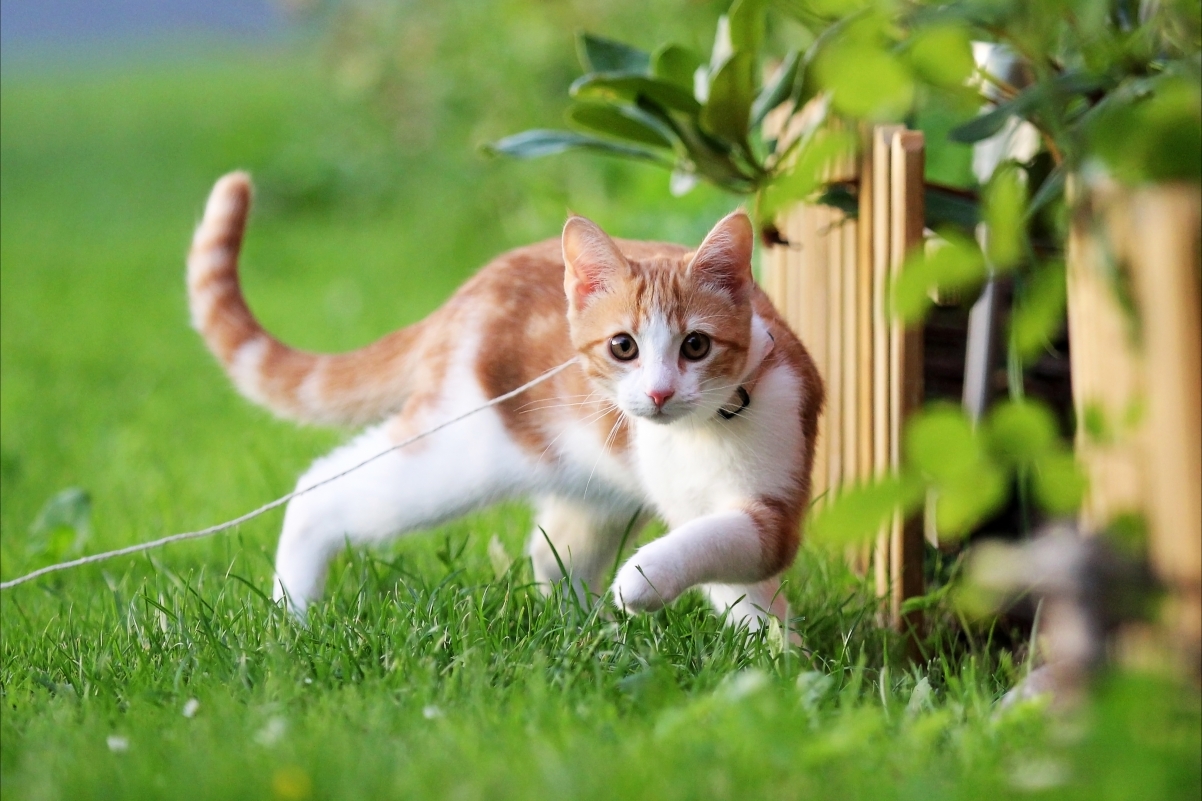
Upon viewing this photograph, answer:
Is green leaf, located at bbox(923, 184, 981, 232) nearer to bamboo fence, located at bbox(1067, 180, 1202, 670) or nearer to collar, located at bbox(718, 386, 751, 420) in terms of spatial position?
collar, located at bbox(718, 386, 751, 420)

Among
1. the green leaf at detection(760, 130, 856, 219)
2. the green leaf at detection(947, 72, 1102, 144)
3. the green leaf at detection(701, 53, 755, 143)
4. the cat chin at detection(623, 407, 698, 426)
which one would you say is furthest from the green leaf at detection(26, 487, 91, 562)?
the green leaf at detection(760, 130, 856, 219)

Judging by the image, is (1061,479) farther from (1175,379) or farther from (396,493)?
(396,493)

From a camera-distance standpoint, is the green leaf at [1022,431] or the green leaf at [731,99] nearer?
the green leaf at [1022,431]

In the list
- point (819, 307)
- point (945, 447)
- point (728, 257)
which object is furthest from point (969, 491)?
point (819, 307)

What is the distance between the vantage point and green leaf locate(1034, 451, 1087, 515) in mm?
1380

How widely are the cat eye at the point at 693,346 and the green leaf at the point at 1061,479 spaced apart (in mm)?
1081

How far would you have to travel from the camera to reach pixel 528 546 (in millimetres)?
3164

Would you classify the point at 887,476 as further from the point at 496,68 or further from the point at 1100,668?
the point at 496,68

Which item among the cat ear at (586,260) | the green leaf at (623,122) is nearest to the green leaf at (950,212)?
the green leaf at (623,122)

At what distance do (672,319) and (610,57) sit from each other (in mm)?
866

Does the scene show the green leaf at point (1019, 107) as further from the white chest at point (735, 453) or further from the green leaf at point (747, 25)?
the white chest at point (735, 453)

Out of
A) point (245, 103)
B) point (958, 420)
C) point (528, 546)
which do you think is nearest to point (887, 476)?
point (958, 420)

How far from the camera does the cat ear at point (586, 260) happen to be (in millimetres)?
2455

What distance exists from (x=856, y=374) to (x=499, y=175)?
494 cm
